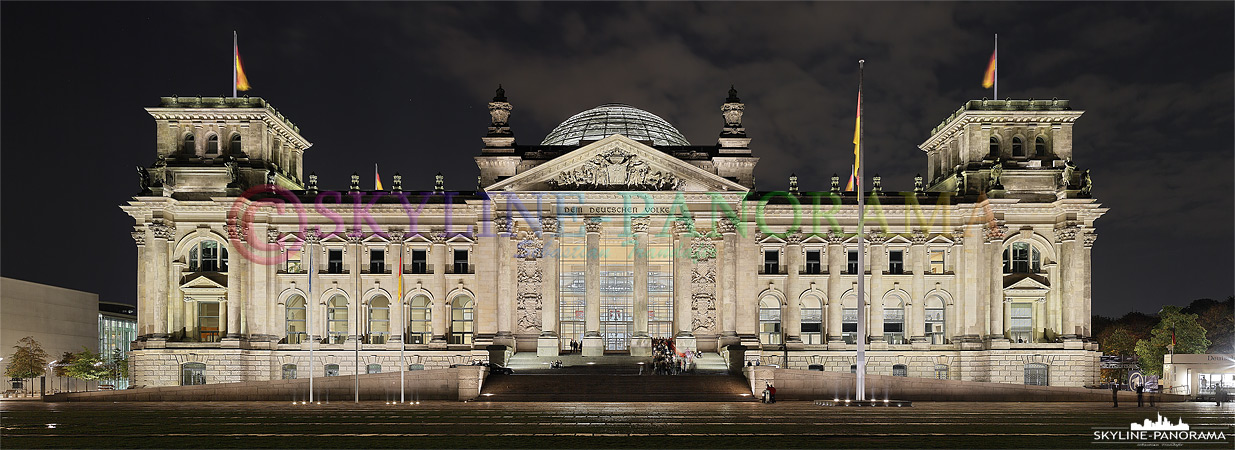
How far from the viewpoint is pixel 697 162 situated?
77.4 m

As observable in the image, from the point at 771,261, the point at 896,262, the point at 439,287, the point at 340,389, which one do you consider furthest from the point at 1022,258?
the point at 340,389

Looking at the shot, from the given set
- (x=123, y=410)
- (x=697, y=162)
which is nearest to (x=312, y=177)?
(x=697, y=162)

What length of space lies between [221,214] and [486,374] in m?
28.9

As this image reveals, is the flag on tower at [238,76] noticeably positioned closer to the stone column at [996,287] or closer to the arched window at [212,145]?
the arched window at [212,145]

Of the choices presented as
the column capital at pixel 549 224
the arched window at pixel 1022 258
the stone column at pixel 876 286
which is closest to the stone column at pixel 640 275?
the column capital at pixel 549 224

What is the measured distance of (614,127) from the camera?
8812 centimetres

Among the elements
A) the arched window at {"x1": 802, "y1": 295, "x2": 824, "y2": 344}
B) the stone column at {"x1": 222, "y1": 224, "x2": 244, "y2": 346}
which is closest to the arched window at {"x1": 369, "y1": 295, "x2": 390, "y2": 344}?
the stone column at {"x1": 222, "y1": 224, "x2": 244, "y2": 346}

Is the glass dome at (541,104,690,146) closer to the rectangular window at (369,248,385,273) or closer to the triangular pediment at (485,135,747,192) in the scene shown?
the triangular pediment at (485,135,747,192)

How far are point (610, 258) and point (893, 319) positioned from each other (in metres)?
22.0

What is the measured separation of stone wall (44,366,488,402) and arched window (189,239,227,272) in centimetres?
2187

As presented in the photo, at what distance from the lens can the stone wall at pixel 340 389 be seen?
55.5 m

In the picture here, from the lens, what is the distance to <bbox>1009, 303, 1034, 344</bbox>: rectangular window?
7806cm

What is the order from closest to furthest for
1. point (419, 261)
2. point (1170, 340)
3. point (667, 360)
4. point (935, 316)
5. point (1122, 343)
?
point (667, 360)
point (935, 316)
point (419, 261)
point (1170, 340)
point (1122, 343)

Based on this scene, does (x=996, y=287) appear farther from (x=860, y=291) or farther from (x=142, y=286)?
(x=142, y=286)
